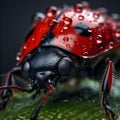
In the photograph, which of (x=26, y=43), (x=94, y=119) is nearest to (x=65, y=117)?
(x=94, y=119)

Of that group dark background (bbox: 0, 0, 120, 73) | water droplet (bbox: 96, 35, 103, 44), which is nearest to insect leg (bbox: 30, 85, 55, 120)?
water droplet (bbox: 96, 35, 103, 44)

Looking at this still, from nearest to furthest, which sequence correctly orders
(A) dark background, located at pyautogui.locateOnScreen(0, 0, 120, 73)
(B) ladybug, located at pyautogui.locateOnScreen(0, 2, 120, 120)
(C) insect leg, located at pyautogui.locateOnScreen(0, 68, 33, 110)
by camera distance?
(B) ladybug, located at pyautogui.locateOnScreen(0, 2, 120, 120), (C) insect leg, located at pyautogui.locateOnScreen(0, 68, 33, 110), (A) dark background, located at pyautogui.locateOnScreen(0, 0, 120, 73)

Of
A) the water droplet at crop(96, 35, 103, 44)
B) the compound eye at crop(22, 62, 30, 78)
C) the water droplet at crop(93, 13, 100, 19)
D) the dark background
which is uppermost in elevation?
the water droplet at crop(93, 13, 100, 19)

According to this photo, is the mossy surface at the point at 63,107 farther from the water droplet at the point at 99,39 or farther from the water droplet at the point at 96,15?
the water droplet at the point at 96,15

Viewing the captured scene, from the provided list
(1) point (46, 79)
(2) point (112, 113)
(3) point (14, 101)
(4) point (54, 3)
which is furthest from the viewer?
(4) point (54, 3)

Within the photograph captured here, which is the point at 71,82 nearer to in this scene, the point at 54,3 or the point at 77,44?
Result: the point at 77,44

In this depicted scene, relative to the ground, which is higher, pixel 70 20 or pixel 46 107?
pixel 70 20

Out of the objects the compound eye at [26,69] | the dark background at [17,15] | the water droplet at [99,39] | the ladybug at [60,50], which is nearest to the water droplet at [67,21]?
the ladybug at [60,50]

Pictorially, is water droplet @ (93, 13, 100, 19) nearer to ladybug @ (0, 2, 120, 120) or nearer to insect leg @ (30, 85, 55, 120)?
ladybug @ (0, 2, 120, 120)
